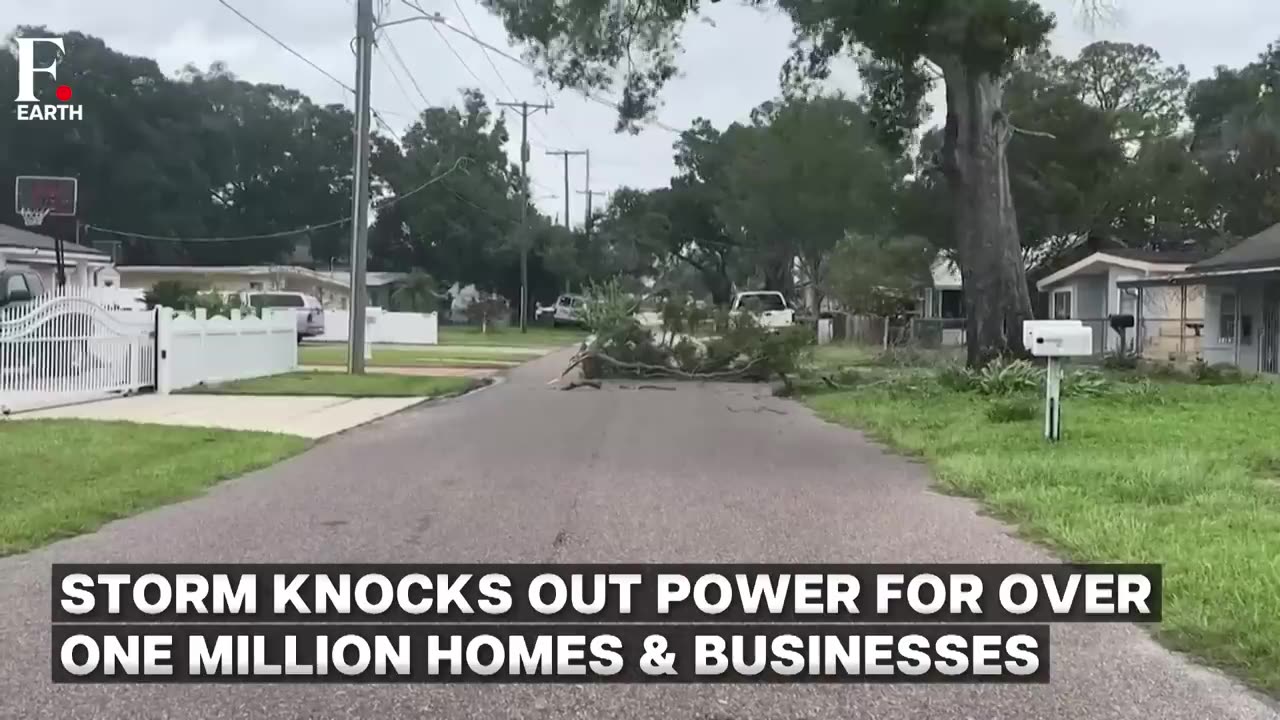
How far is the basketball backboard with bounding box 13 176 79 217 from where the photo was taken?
133ft

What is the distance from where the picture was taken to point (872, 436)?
53.2ft

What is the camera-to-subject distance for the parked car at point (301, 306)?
44.7 m

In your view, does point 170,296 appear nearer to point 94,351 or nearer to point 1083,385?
point 94,351

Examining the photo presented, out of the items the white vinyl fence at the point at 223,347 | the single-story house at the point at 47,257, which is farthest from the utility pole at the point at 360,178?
the single-story house at the point at 47,257

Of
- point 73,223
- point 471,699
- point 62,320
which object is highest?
point 73,223

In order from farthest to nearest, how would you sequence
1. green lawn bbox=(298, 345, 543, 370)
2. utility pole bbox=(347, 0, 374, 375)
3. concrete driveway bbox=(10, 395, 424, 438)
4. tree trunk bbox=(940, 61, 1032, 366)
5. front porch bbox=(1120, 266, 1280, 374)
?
green lawn bbox=(298, 345, 543, 370), front porch bbox=(1120, 266, 1280, 374), utility pole bbox=(347, 0, 374, 375), tree trunk bbox=(940, 61, 1032, 366), concrete driveway bbox=(10, 395, 424, 438)

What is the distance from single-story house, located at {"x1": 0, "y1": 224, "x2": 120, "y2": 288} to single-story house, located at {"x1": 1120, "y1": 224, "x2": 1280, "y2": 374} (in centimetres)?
2663

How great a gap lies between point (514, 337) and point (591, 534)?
5029cm

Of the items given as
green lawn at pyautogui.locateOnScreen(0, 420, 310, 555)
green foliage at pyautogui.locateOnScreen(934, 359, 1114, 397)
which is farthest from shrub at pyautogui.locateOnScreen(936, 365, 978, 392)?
green lawn at pyautogui.locateOnScreen(0, 420, 310, 555)

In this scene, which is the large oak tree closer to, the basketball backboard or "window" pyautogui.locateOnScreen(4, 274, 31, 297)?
"window" pyautogui.locateOnScreen(4, 274, 31, 297)

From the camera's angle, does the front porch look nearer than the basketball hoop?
Yes

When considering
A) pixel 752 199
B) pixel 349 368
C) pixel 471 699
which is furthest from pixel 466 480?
pixel 752 199

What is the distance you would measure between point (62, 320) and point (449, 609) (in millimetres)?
14519

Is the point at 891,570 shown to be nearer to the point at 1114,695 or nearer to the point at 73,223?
the point at 1114,695
